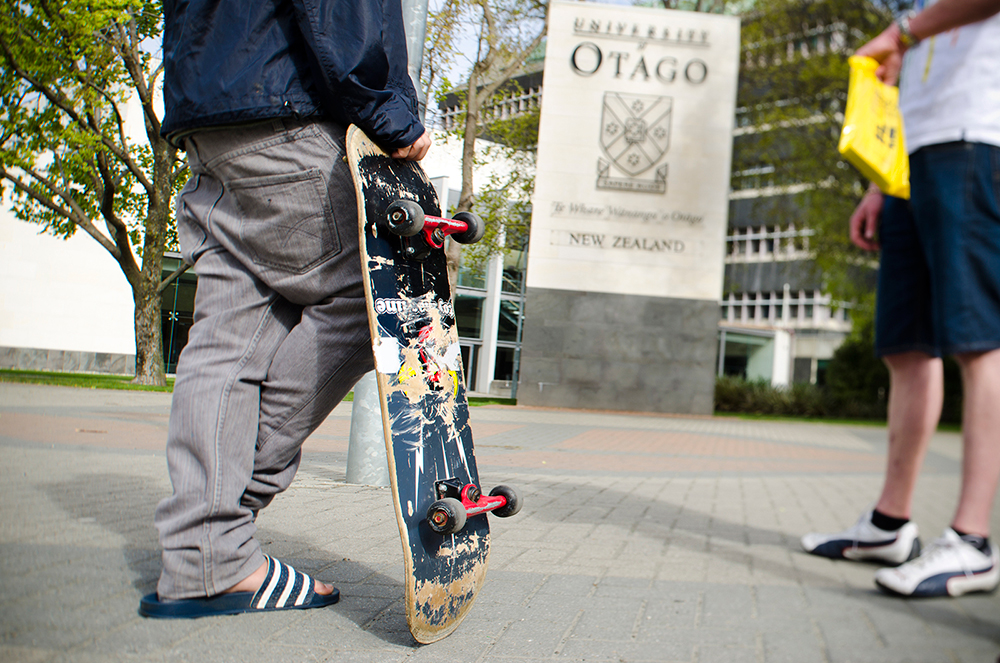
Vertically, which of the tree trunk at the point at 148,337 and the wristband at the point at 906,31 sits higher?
the wristband at the point at 906,31

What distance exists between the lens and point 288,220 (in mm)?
1337

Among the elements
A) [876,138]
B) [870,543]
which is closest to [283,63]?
[876,138]

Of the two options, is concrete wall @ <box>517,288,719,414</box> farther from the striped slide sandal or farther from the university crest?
the striped slide sandal

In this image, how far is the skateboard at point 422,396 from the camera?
118 centimetres

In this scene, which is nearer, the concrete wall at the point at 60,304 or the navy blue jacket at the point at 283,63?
the concrete wall at the point at 60,304

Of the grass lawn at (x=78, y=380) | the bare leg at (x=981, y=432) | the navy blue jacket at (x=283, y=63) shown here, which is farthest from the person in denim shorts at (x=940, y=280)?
the navy blue jacket at (x=283, y=63)

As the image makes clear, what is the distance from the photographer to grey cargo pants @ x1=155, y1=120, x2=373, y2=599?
1.33 meters

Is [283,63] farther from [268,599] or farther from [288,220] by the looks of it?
[268,599]

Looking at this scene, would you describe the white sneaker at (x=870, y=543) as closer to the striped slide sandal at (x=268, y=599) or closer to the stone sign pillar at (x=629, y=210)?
the stone sign pillar at (x=629, y=210)

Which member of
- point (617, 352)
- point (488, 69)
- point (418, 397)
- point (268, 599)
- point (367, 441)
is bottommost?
point (268, 599)

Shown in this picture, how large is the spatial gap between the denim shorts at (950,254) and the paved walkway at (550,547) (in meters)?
0.07

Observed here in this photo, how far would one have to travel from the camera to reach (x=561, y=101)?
3.22 feet

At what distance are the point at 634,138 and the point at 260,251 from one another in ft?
2.55

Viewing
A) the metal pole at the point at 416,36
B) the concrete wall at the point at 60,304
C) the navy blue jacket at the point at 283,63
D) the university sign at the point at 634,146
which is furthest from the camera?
the metal pole at the point at 416,36
